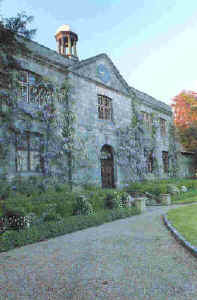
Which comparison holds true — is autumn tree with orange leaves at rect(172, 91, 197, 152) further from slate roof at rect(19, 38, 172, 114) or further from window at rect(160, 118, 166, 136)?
slate roof at rect(19, 38, 172, 114)

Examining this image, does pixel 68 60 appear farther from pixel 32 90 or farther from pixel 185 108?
pixel 185 108

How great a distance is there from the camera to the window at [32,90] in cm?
1091

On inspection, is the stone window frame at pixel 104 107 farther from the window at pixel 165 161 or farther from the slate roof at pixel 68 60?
the window at pixel 165 161

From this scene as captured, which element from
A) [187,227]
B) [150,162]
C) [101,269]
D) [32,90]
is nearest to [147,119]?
[150,162]

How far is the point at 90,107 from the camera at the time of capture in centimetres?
1358

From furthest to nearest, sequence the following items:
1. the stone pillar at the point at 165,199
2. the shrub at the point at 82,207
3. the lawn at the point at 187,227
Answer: the stone pillar at the point at 165,199, the shrub at the point at 82,207, the lawn at the point at 187,227

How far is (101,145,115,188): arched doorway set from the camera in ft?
46.1

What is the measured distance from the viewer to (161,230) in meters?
6.65

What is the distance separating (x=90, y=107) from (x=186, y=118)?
1947 centimetres

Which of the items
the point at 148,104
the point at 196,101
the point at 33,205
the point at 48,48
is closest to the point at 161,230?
the point at 33,205

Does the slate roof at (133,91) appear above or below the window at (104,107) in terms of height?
above

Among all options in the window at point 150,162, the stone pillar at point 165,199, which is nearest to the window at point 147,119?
the window at point 150,162

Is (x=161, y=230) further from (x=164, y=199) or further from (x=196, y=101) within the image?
(x=196, y=101)

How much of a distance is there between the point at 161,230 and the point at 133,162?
9373 mm
